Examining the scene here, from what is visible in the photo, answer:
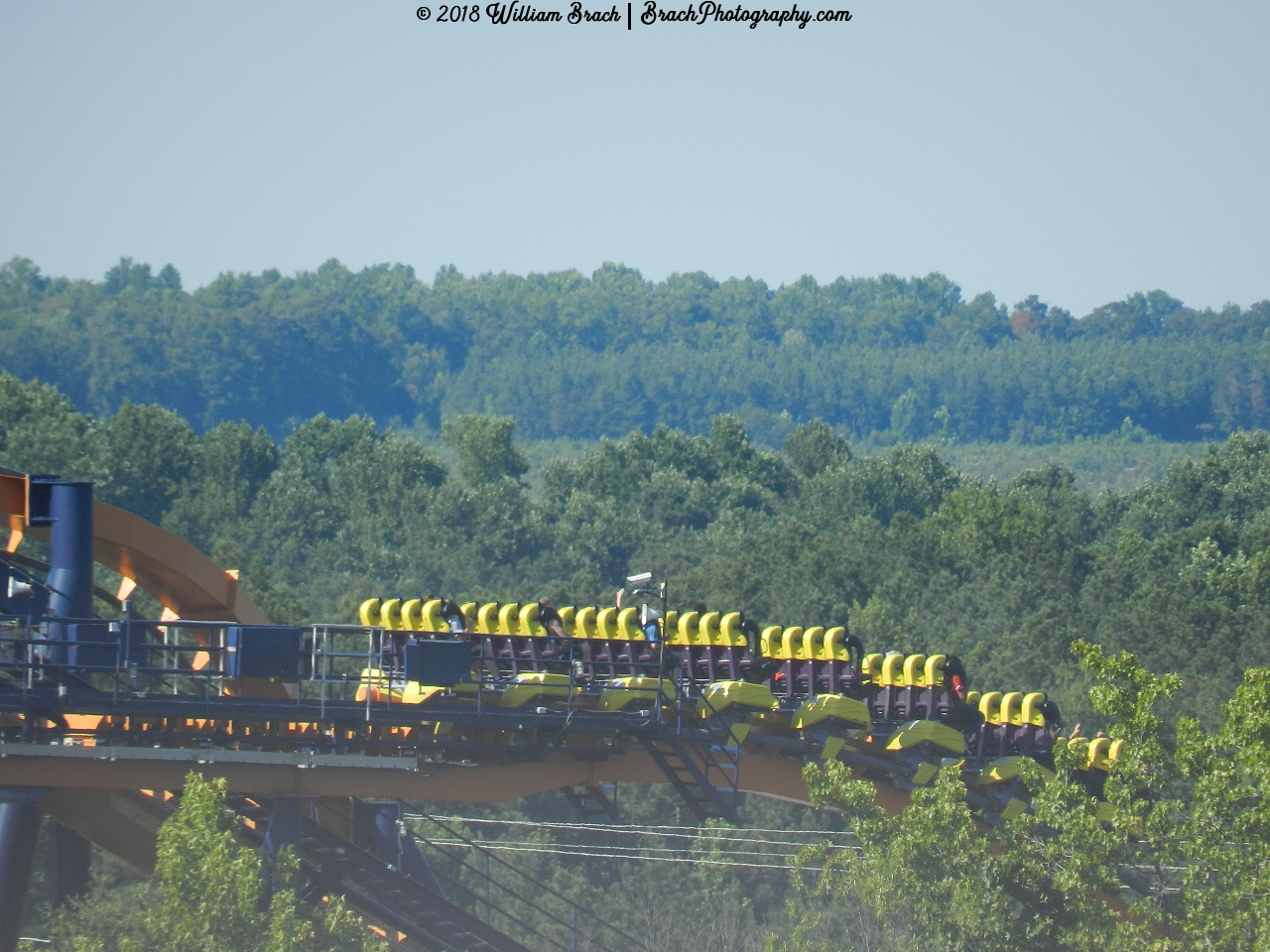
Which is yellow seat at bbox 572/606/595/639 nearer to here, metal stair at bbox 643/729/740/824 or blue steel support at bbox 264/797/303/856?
metal stair at bbox 643/729/740/824

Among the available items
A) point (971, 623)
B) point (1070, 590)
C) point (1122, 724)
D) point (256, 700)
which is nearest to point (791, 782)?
point (1122, 724)

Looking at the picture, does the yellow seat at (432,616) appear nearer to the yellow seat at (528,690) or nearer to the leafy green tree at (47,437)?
the yellow seat at (528,690)

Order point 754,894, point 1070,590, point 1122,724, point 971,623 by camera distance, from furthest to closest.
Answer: point 1070,590, point 971,623, point 754,894, point 1122,724

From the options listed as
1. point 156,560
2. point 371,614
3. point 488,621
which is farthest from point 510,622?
point 156,560

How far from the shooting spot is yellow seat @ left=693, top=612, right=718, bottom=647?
30.4 meters

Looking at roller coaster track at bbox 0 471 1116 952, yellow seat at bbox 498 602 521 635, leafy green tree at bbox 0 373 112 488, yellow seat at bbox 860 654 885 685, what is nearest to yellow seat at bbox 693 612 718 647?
roller coaster track at bbox 0 471 1116 952

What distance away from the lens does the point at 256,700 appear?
25.9 metres

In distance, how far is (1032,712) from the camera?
104ft

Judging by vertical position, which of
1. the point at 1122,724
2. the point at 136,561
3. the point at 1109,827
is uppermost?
the point at 136,561

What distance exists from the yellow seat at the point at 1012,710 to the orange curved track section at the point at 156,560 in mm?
11954

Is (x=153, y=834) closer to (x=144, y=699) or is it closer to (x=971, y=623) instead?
(x=144, y=699)

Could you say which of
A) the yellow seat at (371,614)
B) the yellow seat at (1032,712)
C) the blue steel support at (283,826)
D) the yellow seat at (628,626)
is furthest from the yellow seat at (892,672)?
the blue steel support at (283,826)

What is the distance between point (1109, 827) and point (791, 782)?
18.2 ft

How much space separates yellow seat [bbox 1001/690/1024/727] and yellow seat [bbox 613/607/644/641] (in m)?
5.89
